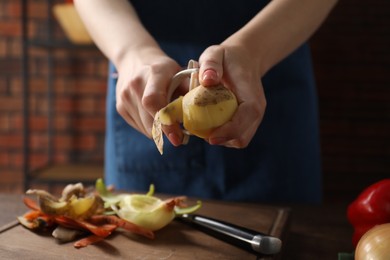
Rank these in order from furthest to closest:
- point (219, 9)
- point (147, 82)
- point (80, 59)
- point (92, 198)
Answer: point (80, 59) < point (219, 9) < point (92, 198) < point (147, 82)

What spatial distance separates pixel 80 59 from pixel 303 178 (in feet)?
5.13

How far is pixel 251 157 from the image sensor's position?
110 centimetres

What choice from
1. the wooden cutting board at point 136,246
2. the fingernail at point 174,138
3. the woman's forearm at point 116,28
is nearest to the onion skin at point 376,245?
the wooden cutting board at point 136,246

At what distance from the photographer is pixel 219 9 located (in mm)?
1110

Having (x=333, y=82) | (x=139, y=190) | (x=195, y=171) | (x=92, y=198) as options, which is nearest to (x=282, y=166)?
(x=195, y=171)

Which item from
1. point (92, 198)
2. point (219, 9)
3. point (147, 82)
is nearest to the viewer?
point (147, 82)

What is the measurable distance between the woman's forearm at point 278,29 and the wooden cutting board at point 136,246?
25 cm

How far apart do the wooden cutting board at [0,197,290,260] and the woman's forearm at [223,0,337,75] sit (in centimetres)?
25

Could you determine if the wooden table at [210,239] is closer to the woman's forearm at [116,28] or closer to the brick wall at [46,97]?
the woman's forearm at [116,28]

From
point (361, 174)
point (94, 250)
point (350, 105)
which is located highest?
point (94, 250)

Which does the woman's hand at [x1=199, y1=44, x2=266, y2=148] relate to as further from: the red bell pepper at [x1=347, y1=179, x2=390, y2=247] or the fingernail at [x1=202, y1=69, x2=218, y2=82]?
the red bell pepper at [x1=347, y1=179, x2=390, y2=247]

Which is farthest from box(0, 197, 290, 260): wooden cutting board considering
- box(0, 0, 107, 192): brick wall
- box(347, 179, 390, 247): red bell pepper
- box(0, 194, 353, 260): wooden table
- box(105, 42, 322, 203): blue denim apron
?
box(0, 0, 107, 192): brick wall

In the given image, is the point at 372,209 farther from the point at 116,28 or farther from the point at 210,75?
the point at 116,28

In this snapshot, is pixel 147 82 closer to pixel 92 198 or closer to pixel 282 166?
pixel 92 198
